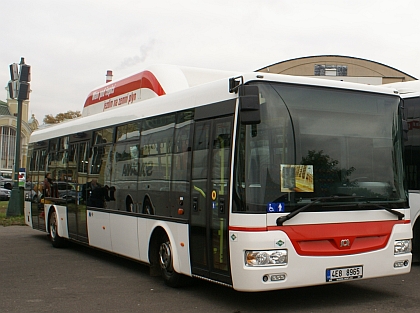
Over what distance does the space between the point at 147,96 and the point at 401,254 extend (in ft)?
17.4

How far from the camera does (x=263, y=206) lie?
23.7 ft

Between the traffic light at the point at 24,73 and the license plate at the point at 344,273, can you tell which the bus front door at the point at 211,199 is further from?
the traffic light at the point at 24,73

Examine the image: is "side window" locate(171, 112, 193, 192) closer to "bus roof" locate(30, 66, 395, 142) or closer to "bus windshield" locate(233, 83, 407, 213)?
"bus roof" locate(30, 66, 395, 142)

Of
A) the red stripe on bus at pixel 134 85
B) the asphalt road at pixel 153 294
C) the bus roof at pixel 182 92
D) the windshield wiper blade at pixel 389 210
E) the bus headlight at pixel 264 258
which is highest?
the red stripe on bus at pixel 134 85

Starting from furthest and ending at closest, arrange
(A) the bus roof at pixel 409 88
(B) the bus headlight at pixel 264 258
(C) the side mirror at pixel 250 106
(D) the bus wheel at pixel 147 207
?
1. (A) the bus roof at pixel 409 88
2. (D) the bus wheel at pixel 147 207
3. (C) the side mirror at pixel 250 106
4. (B) the bus headlight at pixel 264 258

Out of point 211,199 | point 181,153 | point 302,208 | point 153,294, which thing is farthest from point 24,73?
point 302,208

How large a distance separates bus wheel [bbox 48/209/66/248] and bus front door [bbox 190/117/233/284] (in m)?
6.98

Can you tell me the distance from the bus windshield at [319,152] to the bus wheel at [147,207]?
2.56m

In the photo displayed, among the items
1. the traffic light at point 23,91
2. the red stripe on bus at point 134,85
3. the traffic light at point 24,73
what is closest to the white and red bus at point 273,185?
the red stripe on bus at point 134,85

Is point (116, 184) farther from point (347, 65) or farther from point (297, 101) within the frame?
point (347, 65)

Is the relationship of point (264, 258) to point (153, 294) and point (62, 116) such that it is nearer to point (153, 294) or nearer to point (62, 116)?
point (153, 294)

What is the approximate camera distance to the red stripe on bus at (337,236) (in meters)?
7.33

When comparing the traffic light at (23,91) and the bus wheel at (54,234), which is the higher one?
the traffic light at (23,91)

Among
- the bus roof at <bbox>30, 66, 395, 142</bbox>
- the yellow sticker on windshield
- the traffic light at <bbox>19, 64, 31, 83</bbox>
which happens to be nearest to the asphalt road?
the yellow sticker on windshield
